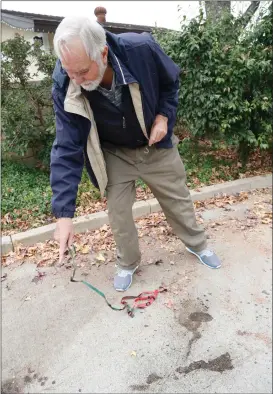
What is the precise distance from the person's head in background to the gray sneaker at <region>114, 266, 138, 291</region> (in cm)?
145

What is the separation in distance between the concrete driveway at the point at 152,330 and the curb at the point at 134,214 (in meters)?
0.33

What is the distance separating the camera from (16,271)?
2742 mm

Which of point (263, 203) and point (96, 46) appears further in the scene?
point (263, 203)

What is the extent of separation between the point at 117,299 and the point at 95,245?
77cm

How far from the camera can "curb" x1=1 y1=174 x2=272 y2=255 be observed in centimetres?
302

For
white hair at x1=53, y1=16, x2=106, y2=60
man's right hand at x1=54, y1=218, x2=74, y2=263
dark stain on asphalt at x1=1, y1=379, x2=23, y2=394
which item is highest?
white hair at x1=53, y1=16, x2=106, y2=60

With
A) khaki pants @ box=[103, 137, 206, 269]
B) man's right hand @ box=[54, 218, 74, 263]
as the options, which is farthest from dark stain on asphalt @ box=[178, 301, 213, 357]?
man's right hand @ box=[54, 218, 74, 263]

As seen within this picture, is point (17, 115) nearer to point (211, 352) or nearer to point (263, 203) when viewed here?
point (263, 203)

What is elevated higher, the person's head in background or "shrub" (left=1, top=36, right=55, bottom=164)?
the person's head in background

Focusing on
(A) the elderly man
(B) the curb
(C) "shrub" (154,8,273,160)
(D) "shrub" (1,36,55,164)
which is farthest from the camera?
(D) "shrub" (1,36,55,164)

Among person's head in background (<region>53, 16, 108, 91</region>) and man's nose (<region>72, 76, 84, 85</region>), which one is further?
man's nose (<region>72, 76, 84, 85</region>)

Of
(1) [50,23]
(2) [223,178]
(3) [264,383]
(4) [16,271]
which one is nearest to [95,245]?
(4) [16,271]

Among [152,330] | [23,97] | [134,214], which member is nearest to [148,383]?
[152,330]

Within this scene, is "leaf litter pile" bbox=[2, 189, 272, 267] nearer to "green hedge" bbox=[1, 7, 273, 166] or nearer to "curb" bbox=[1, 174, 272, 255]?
"curb" bbox=[1, 174, 272, 255]
